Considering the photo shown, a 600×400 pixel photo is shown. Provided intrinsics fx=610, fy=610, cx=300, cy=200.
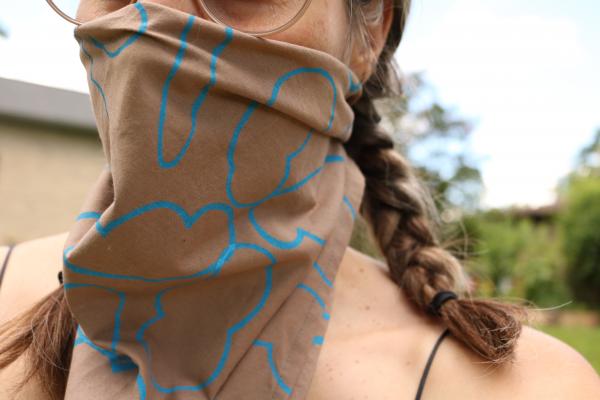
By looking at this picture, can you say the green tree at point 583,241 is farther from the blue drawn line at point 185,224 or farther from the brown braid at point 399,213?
the blue drawn line at point 185,224

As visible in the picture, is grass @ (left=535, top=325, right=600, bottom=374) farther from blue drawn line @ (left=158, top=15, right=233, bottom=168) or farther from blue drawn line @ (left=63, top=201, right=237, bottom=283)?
blue drawn line @ (left=158, top=15, right=233, bottom=168)

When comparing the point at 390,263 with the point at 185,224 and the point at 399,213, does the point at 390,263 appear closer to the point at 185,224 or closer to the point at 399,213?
the point at 399,213

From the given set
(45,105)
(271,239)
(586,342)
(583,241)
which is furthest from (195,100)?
(583,241)

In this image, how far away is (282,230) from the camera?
117 centimetres

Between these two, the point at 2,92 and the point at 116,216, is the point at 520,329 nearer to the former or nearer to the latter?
the point at 116,216

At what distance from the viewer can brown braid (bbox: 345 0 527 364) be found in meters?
1.44

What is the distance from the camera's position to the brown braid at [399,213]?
1.44 meters

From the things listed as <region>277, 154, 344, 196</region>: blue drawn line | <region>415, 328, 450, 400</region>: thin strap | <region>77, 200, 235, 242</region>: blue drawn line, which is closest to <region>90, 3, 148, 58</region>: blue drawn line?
<region>77, 200, 235, 242</region>: blue drawn line

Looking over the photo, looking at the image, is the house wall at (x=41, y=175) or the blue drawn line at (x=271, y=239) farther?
the house wall at (x=41, y=175)

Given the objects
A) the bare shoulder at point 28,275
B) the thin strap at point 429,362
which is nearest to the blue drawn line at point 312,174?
the thin strap at point 429,362

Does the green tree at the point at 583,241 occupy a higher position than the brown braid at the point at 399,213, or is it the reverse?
the brown braid at the point at 399,213

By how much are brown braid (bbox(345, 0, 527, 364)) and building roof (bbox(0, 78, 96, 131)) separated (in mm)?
3705

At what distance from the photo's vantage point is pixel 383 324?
1418 mm

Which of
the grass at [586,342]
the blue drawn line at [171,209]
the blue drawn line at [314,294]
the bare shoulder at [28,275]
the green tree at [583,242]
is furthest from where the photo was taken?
the green tree at [583,242]
